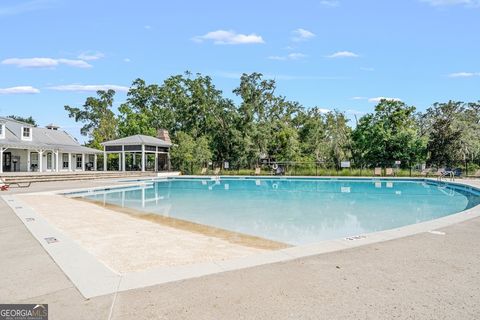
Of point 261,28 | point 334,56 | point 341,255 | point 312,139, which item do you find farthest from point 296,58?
point 341,255

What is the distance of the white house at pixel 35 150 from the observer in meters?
24.4

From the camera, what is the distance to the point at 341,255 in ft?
14.6

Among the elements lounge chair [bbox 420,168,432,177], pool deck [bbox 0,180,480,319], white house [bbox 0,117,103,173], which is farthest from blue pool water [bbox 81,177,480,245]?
white house [bbox 0,117,103,173]

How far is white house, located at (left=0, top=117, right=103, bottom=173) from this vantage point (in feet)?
80.2

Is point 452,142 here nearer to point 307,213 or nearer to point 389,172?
point 389,172

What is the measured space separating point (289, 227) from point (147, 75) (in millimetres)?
33588

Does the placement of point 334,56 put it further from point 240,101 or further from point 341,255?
point 341,255

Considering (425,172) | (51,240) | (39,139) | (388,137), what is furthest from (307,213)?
(39,139)

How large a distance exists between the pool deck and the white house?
22855 millimetres

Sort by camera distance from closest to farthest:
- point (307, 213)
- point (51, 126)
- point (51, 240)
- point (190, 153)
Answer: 1. point (51, 240)
2. point (307, 213)
3. point (190, 153)
4. point (51, 126)

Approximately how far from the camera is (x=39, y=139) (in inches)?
1093

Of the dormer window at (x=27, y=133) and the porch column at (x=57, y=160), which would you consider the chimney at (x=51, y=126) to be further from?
the porch column at (x=57, y=160)

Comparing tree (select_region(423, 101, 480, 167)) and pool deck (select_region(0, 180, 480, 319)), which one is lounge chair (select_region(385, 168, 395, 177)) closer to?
tree (select_region(423, 101, 480, 167))

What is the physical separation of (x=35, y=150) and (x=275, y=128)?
63.5ft
